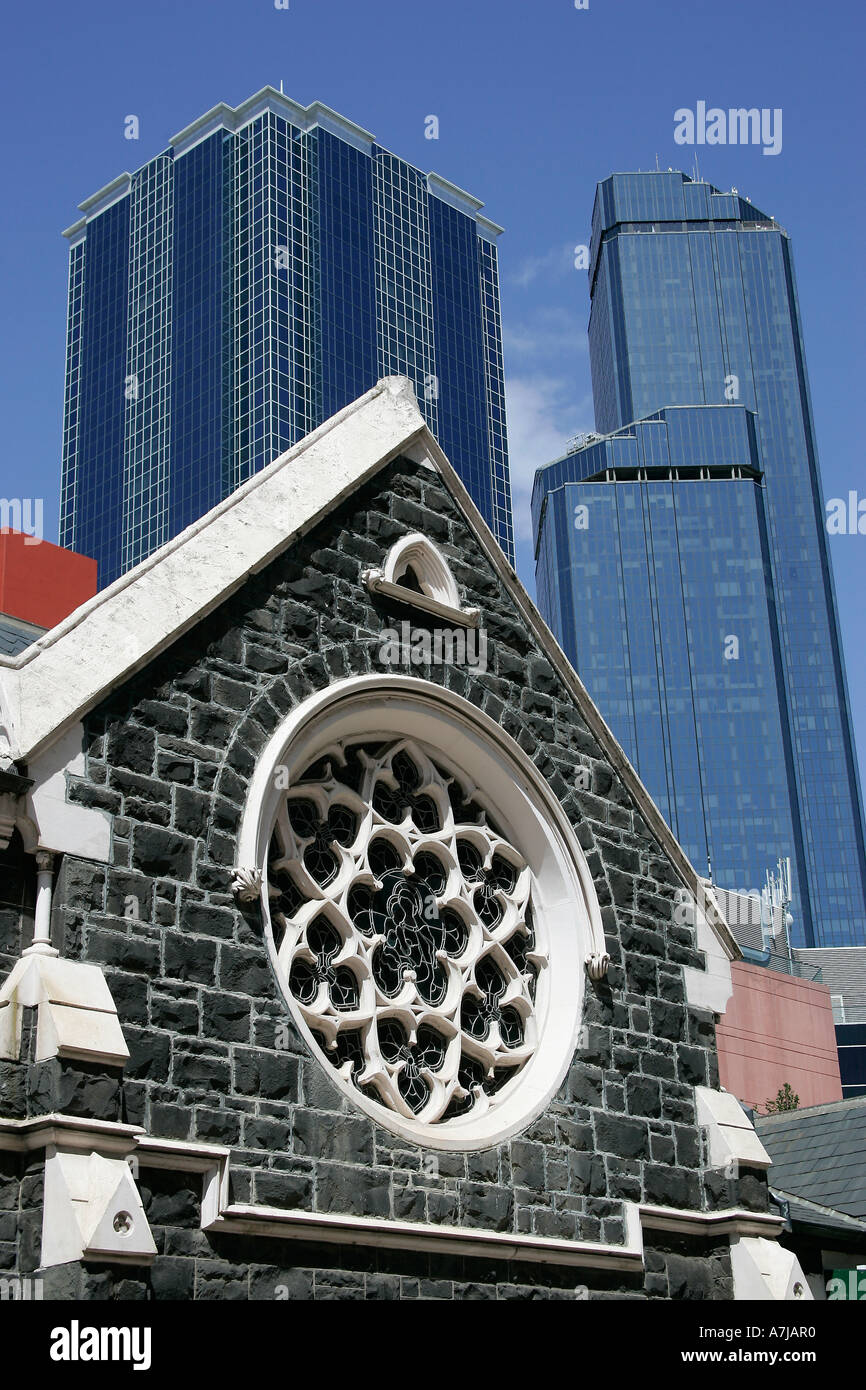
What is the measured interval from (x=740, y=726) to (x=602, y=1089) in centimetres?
15142

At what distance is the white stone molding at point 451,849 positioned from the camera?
13.6m

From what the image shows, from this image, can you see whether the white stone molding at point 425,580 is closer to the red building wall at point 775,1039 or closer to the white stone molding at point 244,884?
the white stone molding at point 244,884

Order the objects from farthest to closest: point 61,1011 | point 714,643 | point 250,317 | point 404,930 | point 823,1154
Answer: point 714,643
point 250,317
point 823,1154
point 404,930
point 61,1011

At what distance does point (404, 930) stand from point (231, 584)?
3.26 m

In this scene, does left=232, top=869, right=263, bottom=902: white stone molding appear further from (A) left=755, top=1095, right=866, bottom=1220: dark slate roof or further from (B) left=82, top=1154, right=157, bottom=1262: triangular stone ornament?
(A) left=755, top=1095, right=866, bottom=1220: dark slate roof

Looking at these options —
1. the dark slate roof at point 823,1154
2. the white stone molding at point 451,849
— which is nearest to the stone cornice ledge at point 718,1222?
the white stone molding at point 451,849

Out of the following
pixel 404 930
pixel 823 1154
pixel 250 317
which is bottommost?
pixel 823 1154

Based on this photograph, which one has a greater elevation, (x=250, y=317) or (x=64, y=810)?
(x=250, y=317)

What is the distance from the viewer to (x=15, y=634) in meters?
16.2

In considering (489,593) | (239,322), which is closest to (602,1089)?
(489,593)

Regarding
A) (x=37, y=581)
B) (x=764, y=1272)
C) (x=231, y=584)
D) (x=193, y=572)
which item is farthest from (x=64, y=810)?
(x=37, y=581)

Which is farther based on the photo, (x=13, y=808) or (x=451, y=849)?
(x=451, y=849)

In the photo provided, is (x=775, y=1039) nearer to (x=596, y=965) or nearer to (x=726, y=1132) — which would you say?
(x=726, y=1132)

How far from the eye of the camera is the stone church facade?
11.8m
